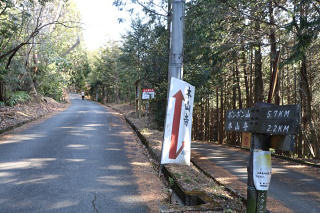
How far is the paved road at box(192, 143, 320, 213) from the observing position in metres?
6.43

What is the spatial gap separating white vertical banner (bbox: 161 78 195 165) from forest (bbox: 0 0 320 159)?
221 cm

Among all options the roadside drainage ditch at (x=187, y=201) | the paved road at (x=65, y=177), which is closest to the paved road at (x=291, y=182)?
the roadside drainage ditch at (x=187, y=201)

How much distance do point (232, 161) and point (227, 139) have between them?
1237cm

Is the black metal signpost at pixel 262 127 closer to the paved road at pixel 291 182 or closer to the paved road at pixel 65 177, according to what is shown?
the paved road at pixel 65 177

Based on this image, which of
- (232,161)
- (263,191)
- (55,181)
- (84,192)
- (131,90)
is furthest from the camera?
(131,90)

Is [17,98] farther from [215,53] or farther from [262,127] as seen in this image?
[262,127]

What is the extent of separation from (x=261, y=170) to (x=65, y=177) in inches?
175

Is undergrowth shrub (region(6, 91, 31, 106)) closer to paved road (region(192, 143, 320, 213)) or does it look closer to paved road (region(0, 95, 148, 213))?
paved road (region(0, 95, 148, 213))

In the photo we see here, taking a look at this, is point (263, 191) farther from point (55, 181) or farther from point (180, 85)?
point (55, 181)

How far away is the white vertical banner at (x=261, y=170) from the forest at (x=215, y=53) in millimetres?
1243

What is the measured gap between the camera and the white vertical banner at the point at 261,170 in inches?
139

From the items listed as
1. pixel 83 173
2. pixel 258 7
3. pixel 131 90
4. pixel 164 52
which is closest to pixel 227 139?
pixel 164 52

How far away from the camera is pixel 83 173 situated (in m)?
6.74

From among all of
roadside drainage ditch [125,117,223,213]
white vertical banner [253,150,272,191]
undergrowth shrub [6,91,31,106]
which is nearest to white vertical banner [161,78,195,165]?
roadside drainage ditch [125,117,223,213]
